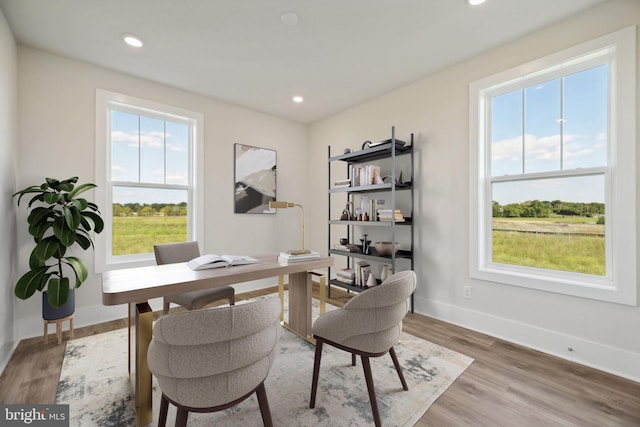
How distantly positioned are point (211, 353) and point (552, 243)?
8.99 ft

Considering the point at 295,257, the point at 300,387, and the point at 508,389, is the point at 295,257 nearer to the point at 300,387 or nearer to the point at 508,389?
the point at 300,387

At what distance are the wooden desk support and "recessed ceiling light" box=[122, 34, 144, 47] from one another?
196 cm

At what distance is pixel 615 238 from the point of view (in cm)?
196

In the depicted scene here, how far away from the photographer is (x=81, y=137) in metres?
2.72

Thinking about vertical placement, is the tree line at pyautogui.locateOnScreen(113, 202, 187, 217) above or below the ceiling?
below

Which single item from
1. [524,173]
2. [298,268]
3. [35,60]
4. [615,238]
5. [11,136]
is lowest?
[298,268]

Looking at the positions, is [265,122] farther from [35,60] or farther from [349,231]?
[35,60]

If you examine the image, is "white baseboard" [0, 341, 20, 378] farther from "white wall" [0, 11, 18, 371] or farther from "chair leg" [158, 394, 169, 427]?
"chair leg" [158, 394, 169, 427]

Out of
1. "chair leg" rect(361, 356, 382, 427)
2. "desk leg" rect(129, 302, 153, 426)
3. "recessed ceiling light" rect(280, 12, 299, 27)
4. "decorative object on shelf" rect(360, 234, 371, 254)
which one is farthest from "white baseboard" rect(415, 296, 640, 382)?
"recessed ceiling light" rect(280, 12, 299, 27)

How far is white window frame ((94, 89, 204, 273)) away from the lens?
2.80m

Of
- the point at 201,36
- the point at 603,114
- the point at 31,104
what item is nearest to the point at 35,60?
the point at 31,104

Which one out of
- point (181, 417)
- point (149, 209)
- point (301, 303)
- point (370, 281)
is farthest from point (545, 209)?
point (149, 209)

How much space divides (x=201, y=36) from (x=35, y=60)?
1.60 metres

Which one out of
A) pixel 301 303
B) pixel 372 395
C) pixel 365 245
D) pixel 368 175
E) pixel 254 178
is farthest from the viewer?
pixel 254 178
